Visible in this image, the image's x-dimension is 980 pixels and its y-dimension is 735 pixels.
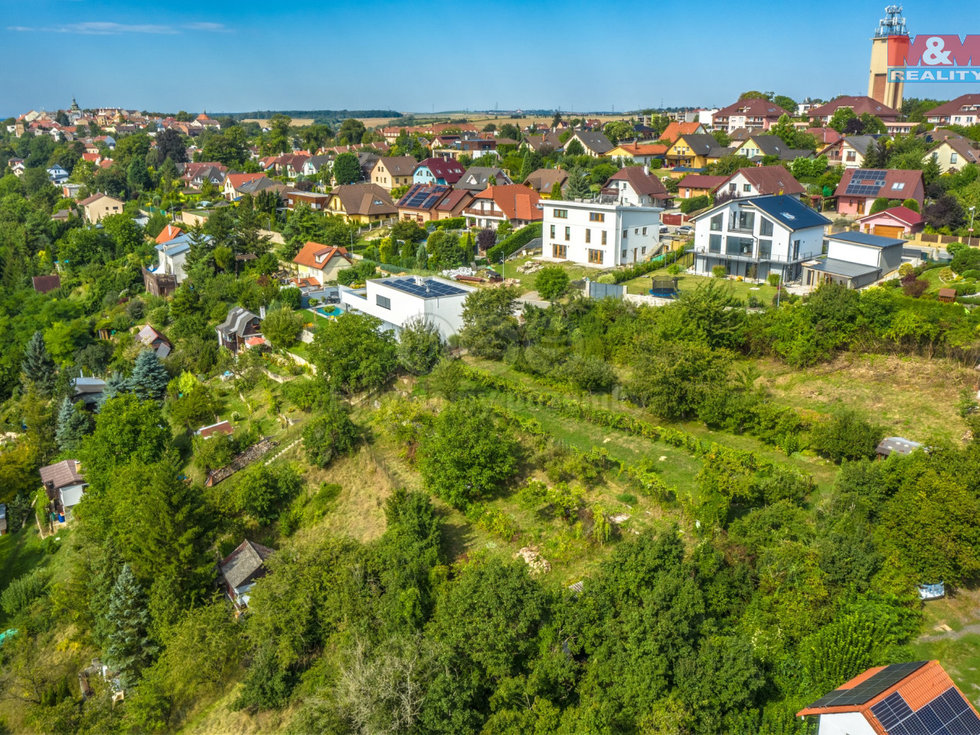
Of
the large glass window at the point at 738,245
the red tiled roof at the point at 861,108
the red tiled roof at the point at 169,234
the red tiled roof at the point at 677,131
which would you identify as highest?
the red tiled roof at the point at 861,108

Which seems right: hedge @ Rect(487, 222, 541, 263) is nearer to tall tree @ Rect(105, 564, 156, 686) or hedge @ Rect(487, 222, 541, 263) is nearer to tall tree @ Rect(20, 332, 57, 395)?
tall tree @ Rect(20, 332, 57, 395)

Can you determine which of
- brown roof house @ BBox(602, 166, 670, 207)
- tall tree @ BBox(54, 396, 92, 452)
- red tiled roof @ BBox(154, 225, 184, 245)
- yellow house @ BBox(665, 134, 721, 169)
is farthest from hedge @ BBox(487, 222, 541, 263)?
yellow house @ BBox(665, 134, 721, 169)

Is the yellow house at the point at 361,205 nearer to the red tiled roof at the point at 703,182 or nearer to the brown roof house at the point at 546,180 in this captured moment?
the brown roof house at the point at 546,180

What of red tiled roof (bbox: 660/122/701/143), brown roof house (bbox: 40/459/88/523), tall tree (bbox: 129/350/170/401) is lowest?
brown roof house (bbox: 40/459/88/523)

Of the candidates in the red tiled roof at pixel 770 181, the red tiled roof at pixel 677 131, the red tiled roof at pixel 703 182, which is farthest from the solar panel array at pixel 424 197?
the red tiled roof at pixel 677 131

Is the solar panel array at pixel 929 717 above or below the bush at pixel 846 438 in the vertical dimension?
below

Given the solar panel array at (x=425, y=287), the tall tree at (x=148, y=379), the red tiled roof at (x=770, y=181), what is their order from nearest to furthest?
1. the solar panel array at (x=425, y=287)
2. the tall tree at (x=148, y=379)
3. the red tiled roof at (x=770, y=181)

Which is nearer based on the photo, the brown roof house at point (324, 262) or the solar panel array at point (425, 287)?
A: the solar panel array at point (425, 287)
